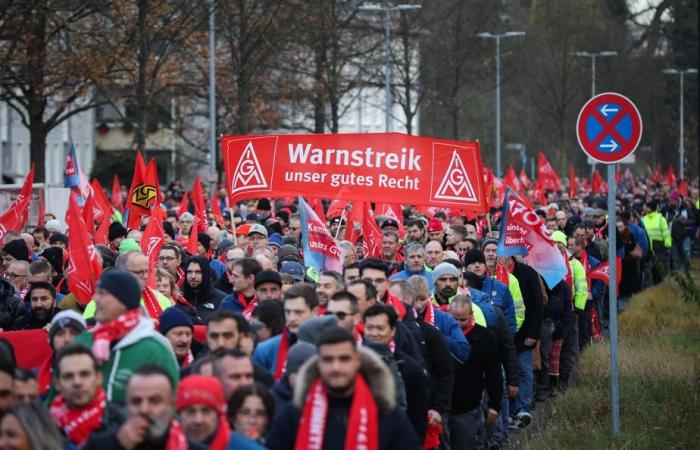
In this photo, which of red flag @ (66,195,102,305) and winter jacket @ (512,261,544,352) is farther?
winter jacket @ (512,261,544,352)

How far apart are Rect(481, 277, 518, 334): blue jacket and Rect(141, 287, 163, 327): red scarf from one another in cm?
357

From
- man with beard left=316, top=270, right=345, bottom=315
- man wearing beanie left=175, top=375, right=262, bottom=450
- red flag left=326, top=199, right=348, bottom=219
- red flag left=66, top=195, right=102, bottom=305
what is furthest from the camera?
red flag left=326, top=199, right=348, bottom=219

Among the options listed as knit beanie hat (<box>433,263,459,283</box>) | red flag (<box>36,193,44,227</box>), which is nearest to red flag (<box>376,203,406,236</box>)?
red flag (<box>36,193,44,227</box>)

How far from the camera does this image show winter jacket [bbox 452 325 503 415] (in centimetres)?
1127

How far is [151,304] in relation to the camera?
1039cm

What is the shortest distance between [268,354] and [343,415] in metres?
1.77

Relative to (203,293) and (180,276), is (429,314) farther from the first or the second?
(180,276)

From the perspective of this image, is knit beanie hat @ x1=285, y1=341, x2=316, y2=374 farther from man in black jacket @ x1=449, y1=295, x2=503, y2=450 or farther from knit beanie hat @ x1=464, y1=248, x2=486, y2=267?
knit beanie hat @ x1=464, y1=248, x2=486, y2=267

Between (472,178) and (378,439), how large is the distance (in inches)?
334

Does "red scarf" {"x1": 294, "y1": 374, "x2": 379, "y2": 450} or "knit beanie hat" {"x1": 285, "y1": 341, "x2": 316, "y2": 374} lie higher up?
"knit beanie hat" {"x1": 285, "y1": 341, "x2": 316, "y2": 374}

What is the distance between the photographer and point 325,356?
6.64 m

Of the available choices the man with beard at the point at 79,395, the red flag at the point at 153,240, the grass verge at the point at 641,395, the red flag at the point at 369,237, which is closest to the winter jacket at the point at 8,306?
the red flag at the point at 153,240

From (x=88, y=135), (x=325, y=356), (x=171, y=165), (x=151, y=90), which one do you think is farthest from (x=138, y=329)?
(x=88, y=135)

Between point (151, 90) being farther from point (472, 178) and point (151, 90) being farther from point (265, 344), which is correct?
point (265, 344)
